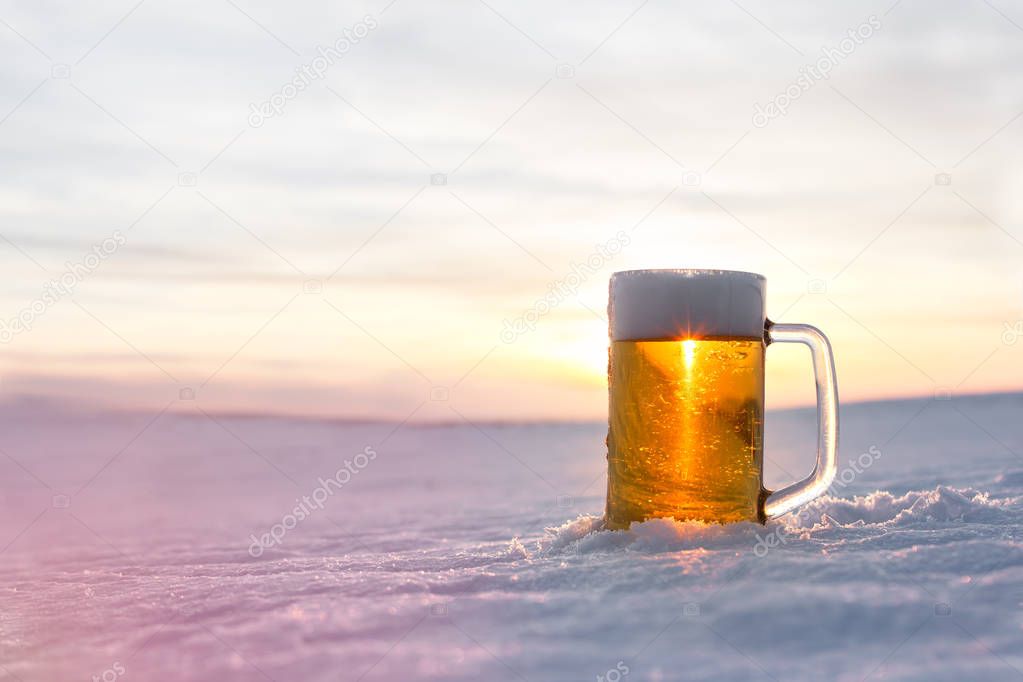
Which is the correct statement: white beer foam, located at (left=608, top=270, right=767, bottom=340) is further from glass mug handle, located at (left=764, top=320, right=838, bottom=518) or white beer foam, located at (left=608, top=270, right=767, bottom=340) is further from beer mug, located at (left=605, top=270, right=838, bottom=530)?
glass mug handle, located at (left=764, top=320, right=838, bottom=518)

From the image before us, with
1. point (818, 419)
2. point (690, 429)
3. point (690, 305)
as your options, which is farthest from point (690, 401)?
point (818, 419)

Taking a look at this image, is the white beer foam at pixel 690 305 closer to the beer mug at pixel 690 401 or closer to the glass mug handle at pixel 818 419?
the beer mug at pixel 690 401

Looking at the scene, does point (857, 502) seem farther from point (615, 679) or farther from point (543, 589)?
point (615, 679)

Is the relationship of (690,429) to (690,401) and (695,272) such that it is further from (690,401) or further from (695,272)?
(695,272)

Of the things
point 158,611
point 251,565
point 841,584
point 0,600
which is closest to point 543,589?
point 841,584

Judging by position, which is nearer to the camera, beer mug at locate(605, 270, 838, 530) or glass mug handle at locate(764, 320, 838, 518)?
beer mug at locate(605, 270, 838, 530)

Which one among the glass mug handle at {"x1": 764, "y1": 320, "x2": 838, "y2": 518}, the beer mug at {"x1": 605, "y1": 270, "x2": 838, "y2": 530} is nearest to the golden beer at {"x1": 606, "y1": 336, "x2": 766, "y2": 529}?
the beer mug at {"x1": 605, "y1": 270, "x2": 838, "y2": 530}
